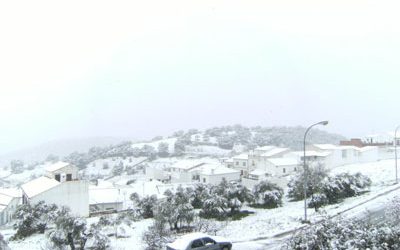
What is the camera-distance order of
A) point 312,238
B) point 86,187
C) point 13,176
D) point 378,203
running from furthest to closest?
point 13,176
point 86,187
point 378,203
point 312,238

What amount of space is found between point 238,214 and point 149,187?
25.2m

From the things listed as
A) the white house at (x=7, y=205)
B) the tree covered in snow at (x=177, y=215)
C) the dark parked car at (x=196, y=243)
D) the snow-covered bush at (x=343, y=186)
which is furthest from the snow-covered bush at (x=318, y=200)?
the white house at (x=7, y=205)

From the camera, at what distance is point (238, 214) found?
1811 inches

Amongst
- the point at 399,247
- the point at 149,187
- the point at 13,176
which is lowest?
the point at 13,176

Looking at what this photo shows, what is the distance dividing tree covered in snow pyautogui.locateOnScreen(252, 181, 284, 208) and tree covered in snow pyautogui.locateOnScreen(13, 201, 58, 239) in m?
25.3

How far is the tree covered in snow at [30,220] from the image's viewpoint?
42.3 metres

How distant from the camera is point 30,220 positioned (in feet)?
140

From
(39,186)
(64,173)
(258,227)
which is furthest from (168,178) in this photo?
(258,227)

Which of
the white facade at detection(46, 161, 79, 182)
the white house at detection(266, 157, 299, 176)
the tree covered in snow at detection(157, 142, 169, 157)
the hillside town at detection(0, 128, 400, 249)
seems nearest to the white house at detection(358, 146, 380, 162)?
the hillside town at detection(0, 128, 400, 249)

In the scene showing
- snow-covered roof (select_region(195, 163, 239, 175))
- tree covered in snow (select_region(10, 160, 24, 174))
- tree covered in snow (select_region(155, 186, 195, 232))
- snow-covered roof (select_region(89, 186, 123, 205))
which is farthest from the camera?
tree covered in snow (select_region(10, 160, 24, 174))

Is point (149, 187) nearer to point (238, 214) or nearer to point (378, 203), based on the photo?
point (238, 214)

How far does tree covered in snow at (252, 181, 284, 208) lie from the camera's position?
160 ft

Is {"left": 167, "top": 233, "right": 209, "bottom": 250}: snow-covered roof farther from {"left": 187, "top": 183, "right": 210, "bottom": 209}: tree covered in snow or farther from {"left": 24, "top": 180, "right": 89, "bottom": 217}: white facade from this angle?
{"left": 24, "top": 180, "right": 89, "bottom": 217}: white facade

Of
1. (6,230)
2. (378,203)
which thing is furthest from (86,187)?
(378,203)
